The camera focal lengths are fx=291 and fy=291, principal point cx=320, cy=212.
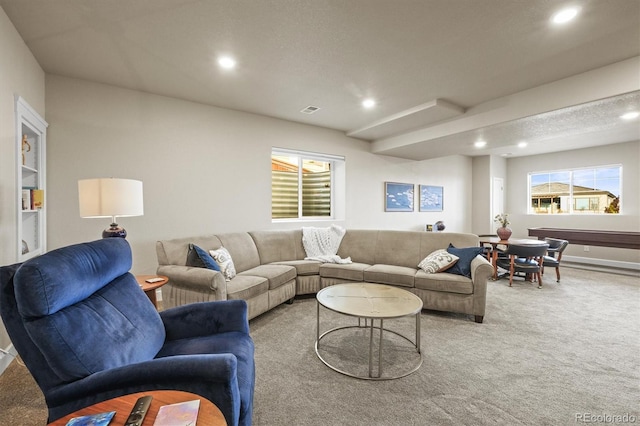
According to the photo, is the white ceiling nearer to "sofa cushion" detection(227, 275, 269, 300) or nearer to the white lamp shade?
the white lamp shade

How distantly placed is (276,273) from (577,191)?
25.1 ft

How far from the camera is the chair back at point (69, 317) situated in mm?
1052

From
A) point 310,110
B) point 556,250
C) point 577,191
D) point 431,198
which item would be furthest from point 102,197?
point 577,191

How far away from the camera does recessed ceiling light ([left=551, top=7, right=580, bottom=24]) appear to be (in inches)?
84.9

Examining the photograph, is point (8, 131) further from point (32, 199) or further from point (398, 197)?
point (398, 197)

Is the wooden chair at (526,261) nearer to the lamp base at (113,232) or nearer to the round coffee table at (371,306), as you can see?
the round coffee table at (371,306)

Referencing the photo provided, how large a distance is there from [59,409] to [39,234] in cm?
272

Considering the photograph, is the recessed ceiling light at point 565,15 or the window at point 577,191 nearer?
the recessed ceiling light at point 565,15

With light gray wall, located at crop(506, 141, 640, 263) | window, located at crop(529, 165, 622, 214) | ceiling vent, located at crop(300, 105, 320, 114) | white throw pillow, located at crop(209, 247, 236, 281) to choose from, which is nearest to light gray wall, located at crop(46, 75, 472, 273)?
ceiling vent, located at crop(300, 105, 320, 114)

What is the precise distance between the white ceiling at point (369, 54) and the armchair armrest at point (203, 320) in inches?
82.7

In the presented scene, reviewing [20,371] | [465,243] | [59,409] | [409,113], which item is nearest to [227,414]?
[59,409]

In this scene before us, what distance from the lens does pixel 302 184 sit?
207 inches

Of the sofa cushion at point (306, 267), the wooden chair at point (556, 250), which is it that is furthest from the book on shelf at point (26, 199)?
the wooden chair at point (556, 250)

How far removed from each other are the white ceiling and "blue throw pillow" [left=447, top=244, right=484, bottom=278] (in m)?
1.84
